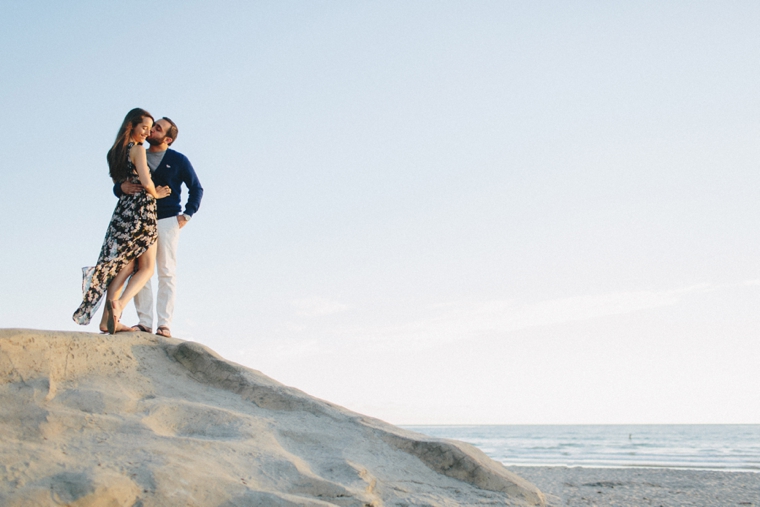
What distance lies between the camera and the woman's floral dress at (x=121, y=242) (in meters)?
4.68

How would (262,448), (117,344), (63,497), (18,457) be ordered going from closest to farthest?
1. (63,497)
2. (18,457)
3. (262,448)
4. (117,344)

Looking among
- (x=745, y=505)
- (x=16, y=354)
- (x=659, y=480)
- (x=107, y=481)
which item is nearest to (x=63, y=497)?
(x=107, y=481)

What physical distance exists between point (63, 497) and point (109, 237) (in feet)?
8.85

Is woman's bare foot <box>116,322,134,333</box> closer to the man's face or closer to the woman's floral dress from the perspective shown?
the woman's floral dress

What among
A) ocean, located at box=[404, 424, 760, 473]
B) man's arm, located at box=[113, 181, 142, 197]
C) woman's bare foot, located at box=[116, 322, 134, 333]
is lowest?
ocean, located at box=[404, 424, 760, 473]

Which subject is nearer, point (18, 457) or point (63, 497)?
point (63, 497)

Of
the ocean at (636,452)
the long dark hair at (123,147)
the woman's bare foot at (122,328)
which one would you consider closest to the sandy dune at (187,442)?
the woman's bare foot at (122,328)

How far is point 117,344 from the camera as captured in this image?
14.7ft

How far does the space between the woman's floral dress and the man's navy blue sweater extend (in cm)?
21

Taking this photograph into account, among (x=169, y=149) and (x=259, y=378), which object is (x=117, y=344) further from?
(x=169, y=149)

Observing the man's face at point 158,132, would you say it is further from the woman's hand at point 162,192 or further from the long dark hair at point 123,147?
the woman's hand at point 162,192

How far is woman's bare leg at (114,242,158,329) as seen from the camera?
4.90 meters

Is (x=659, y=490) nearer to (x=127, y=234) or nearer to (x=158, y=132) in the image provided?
(x=127, y=234)

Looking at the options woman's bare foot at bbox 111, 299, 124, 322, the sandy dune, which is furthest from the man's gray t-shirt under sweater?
the sandy dune
